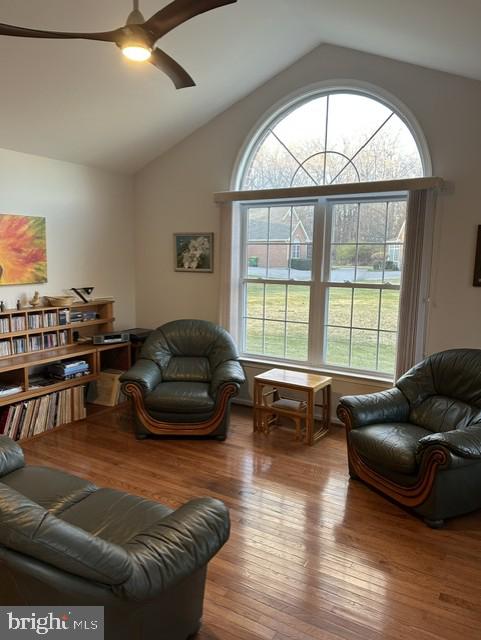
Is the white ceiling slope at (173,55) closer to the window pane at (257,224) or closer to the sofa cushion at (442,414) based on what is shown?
the window pane at (257,224)

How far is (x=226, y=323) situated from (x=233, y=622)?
3.27 meters

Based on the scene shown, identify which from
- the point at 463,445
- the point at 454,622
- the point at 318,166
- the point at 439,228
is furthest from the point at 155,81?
the point at 454,622

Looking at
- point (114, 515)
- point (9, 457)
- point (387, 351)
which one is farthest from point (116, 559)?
point (387, 351)

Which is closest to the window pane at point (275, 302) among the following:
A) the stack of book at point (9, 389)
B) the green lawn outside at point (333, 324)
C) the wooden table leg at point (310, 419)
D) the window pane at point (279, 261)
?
the green lawn outside at point (333, 324)

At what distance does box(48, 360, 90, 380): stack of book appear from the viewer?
454cm

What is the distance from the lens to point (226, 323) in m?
5.08

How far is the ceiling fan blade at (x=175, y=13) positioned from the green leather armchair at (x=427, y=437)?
2611 millimetres

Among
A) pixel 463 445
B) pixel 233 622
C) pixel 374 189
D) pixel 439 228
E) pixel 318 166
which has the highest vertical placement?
pixel 318 166

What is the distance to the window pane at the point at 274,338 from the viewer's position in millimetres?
5027

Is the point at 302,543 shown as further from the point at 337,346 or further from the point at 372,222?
the point at 372,222

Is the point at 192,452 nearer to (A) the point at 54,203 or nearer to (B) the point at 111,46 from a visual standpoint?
(A) the point at 54,203

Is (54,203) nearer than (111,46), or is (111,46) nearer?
(111,46)

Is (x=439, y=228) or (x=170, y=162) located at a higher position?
(x=170, y=162)

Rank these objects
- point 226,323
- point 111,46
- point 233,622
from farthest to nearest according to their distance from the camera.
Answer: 1. point 226,323
2. point 111,46
3. point 233,622
